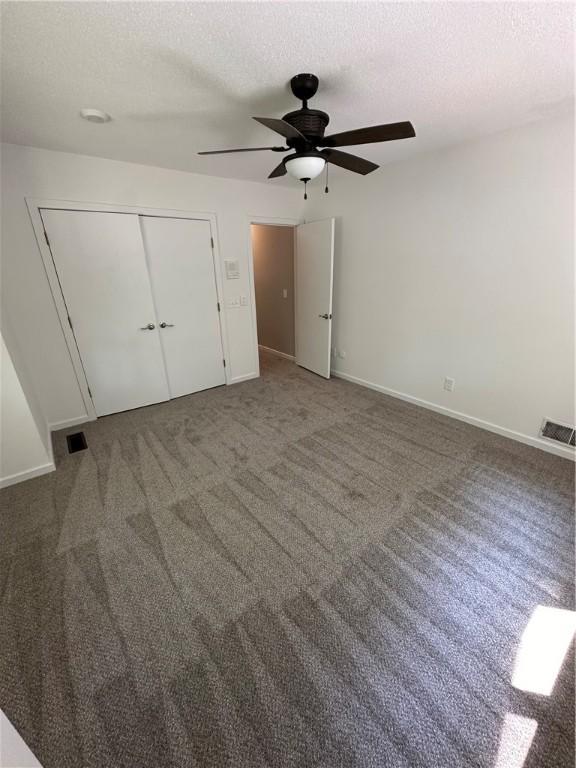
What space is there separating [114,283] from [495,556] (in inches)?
145

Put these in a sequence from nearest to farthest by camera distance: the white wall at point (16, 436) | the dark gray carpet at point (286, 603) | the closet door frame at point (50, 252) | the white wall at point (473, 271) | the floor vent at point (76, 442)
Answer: the dark gray carpet at point (286, 603), the white wall at point (16, 436), the white wall at point (473, 271), the closet door frame at point (50, 252), the floor vent at point (76, 442)

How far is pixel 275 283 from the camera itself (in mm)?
4824

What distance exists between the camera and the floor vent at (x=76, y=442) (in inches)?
103

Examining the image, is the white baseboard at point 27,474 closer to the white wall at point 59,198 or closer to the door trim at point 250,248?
the white wall at point 59,198

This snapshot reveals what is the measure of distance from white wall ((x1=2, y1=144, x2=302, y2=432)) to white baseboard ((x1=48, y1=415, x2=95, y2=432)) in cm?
2

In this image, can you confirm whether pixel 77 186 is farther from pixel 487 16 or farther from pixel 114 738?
pixel 114 738

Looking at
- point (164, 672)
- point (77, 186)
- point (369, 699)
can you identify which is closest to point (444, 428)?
point (369, 699)

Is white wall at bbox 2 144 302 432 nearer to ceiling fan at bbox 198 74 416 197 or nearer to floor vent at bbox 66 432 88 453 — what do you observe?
floor vent at bbox 66 432 88 453

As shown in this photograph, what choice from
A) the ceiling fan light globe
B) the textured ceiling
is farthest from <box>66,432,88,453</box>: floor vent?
the ceiling fan light globe

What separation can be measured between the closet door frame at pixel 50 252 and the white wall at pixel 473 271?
1.52m

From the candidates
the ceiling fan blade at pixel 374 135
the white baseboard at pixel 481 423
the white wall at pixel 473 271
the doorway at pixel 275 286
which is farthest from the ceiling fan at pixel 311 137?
the doorway at pixel 275 286

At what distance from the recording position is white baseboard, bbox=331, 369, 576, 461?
93.2 inches

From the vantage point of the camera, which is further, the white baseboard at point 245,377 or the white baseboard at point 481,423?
the white baseboard at point 245,377

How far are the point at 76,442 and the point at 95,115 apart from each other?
250 centimetres
